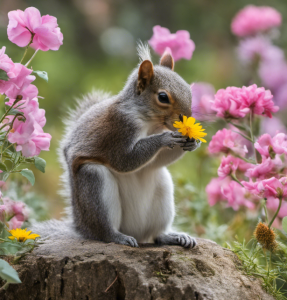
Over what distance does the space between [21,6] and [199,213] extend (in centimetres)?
324

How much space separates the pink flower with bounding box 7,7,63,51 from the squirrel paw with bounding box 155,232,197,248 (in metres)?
0.83

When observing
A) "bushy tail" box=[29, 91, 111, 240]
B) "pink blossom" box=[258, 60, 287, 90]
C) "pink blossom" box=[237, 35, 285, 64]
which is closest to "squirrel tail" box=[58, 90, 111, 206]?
"bushy tail" box=[29, 91, 111, 240]

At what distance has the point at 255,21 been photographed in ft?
9.07

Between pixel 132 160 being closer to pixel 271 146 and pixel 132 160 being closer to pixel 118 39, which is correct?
pixel 271 146

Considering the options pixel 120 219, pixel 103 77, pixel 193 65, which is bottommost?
pixel 120 219

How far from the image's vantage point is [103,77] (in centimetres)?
453

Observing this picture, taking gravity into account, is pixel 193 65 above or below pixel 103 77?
above

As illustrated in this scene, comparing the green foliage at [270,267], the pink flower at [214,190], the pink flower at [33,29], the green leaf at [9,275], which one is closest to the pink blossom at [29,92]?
the pink flower at [33,29]

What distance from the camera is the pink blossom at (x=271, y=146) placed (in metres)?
1.45

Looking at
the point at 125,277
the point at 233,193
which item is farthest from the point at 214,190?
the point at 125,277

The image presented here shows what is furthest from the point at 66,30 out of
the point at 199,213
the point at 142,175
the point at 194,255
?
the point at 194,255

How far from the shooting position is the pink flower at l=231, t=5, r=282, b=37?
108 inches

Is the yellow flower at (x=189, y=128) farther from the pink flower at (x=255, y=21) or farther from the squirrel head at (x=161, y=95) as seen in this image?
the pink flower at (x=255, y=21)

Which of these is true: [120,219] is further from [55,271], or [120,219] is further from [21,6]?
[21,6]
